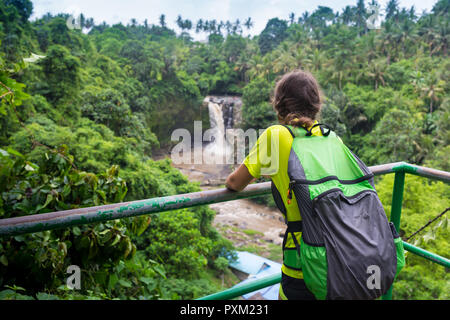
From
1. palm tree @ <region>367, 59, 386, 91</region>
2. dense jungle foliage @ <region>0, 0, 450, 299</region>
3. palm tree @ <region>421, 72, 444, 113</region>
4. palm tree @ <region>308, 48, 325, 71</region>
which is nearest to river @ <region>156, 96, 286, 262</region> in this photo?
dense jungle foliage @ <region>0, 0, 450, 299</region>

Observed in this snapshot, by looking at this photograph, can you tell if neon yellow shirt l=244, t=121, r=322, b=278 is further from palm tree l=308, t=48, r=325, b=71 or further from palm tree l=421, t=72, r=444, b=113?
palm tree l=308, t=48, r=325, b=71

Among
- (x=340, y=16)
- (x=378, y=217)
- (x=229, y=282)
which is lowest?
(x=229, y=282)

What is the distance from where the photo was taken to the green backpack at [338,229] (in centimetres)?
88

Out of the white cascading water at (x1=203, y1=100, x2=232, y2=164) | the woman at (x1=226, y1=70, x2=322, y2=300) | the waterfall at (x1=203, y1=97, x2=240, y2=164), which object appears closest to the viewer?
the woman at (x1=226, y1=70, x2=322, y2=300)

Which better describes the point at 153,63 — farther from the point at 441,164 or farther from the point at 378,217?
the point at 378,217

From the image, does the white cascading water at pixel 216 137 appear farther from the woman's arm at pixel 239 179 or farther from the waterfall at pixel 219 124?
the woman's arm at pixel 239 179

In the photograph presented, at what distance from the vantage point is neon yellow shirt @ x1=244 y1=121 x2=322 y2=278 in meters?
1.02

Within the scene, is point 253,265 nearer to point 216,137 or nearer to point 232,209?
point 232,209

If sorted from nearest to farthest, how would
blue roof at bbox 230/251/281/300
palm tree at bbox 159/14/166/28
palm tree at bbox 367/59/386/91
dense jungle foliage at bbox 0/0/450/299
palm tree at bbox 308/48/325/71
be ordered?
dense jungle foliage at bbox 0/0/450/299 → blue roof at bbox 230/251/281/300 → palm tree at bbox 367/59/386/91 → palm tree at bbox 308/48/325/71 → palm tree at bbox 159/14/166/28

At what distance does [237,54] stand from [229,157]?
16232 mm

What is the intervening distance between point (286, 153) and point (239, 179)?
0.20 meters

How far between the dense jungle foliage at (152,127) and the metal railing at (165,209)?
347 millimetres

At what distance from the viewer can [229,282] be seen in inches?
505
